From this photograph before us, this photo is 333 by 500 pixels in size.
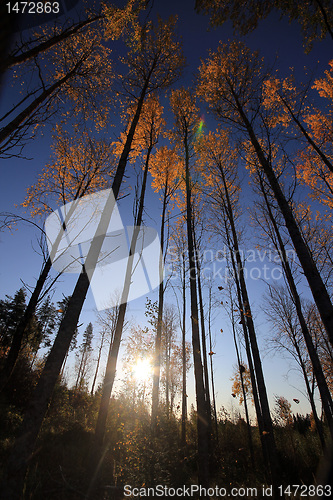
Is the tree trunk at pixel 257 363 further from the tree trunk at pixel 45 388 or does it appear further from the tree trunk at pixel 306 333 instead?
the tree trunk at pixel 45 388

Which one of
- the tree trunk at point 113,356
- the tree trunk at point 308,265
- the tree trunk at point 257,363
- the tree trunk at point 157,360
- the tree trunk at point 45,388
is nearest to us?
the tree trunk at point 45,388

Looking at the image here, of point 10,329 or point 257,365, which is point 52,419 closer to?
point 257,365

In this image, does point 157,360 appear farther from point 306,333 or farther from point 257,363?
point 306,333

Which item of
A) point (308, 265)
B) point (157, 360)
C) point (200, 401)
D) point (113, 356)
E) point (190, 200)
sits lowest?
point (200, 401)

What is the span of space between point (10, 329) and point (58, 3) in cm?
2366

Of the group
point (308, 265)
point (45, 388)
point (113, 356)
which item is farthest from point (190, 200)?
point (45, 388)

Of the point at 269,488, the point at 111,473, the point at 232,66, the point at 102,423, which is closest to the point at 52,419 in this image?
the point at 111,473

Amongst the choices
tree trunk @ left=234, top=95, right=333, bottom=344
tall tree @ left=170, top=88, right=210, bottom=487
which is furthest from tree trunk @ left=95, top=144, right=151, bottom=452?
tree trunk @ left=234, top=95, right=333, bottom=344

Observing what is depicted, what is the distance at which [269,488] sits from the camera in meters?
5.92

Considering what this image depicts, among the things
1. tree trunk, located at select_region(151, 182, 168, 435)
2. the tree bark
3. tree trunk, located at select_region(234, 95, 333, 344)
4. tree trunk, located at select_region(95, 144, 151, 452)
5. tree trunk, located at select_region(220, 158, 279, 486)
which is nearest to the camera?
tree trunk, located at select_region(234, 95, 333, 344)

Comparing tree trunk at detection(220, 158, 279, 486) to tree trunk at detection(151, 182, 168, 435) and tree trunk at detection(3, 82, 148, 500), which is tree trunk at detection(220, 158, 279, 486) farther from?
tree trunk at detection(3, 82, 148, 500)

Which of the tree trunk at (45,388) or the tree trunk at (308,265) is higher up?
the tree trunk at (308,265)

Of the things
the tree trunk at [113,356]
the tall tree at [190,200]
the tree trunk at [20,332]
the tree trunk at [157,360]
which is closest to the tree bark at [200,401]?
the tall tree at [190,200]

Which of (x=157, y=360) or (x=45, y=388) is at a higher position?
(x=157, y=360)
